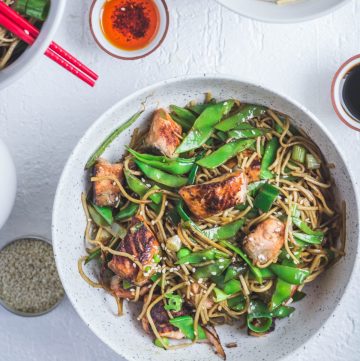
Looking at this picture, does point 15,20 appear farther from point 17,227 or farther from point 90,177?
point 17,227

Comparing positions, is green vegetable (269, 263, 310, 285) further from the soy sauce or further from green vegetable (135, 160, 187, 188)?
the soy sauce

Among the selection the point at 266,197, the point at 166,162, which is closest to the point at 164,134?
the point at 166,162

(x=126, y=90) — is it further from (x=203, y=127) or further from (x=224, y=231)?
(x=224, y=231)

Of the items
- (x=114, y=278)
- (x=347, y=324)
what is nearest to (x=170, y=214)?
(x=114, y=278)

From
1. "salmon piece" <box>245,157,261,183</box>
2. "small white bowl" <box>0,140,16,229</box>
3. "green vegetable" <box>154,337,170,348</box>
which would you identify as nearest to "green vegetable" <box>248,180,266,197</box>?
"salmon piece" <box>245,157,261,183</box>

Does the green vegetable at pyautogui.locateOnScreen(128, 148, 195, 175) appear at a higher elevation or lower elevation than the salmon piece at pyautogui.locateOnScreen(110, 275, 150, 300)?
higher

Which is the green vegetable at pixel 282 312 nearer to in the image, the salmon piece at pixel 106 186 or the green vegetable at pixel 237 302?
the green vegetable at pixel 237 302

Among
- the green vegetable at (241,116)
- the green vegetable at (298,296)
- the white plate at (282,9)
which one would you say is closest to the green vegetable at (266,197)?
the green vegetable at (241,116)
